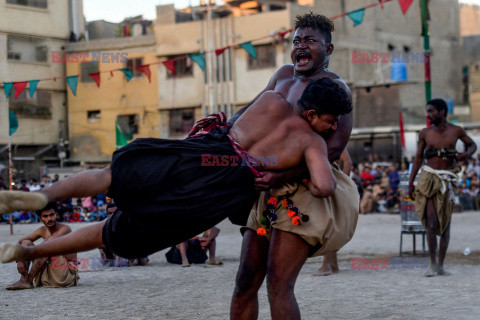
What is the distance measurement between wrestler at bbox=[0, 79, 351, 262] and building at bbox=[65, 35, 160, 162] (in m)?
33.8

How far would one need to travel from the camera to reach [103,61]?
38.6 meters

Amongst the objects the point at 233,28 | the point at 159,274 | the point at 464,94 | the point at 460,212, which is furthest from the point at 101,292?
the point at 464,94

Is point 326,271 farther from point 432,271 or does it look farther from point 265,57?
point 265,57

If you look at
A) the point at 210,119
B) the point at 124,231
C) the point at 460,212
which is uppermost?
the point at 210,119

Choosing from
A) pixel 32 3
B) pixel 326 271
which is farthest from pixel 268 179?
pixel 32 3

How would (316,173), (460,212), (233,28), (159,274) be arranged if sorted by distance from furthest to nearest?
(233,28) < (460,212) < (159,274) < (316,173)

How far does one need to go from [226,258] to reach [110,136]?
92.9 ft

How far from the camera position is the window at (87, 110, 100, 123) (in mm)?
39438

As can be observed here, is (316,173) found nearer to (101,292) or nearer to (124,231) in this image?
(124,231)

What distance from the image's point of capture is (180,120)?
125ft

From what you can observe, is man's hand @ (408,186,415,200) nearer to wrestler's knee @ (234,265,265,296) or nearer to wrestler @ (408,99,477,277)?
wrestler @ (408,99,477,277)

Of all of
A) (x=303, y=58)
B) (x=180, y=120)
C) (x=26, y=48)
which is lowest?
(x=180, y=120)

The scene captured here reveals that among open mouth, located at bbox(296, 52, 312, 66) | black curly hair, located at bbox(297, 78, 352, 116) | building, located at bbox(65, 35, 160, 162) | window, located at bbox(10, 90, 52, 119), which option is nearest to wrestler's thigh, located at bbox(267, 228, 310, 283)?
black curly hair, located at bbox(297, 78, 352, 116)

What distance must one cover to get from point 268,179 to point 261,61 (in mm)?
32041
